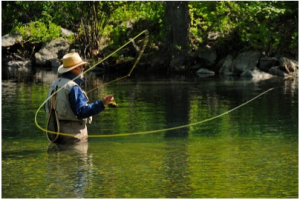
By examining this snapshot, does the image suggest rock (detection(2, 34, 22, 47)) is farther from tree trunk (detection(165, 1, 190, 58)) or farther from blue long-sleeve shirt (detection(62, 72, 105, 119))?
blue long-sleeve shirt (detection(62, 72, 105, 119))

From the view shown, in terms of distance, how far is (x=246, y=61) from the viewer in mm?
26000

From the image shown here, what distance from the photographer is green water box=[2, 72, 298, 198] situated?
6578 millimetres

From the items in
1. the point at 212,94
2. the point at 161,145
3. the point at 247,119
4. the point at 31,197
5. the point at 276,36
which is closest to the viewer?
the point at 31,197

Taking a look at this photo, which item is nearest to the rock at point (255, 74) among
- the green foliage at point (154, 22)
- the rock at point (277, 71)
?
the rock at point (277, 71)

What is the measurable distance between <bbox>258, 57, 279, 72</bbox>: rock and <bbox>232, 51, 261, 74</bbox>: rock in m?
0.20

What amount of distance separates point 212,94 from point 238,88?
2.01 m

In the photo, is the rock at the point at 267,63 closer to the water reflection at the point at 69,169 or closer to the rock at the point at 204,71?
the rock at the point at 204,71

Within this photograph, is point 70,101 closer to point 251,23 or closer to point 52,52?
point 251,23

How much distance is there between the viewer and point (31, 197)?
6250 mm

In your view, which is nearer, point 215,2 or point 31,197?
point 31,197

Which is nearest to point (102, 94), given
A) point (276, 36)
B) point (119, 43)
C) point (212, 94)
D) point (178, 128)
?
point (212, 94)

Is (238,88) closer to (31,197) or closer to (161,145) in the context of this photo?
(161,145)

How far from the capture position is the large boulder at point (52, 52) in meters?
31.1

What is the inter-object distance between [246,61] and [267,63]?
0.70 metres
